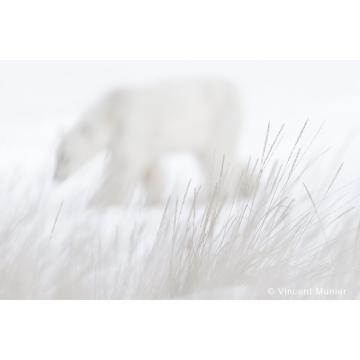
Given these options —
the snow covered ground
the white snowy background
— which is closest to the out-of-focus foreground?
the snow covered ground

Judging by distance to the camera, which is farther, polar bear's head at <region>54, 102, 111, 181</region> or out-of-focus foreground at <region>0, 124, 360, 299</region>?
polar bear's head at <region>54, 102, 111, 181</region>

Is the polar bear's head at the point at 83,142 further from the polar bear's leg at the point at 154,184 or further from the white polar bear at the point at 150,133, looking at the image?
the polar bear's leg at the point at 154,184

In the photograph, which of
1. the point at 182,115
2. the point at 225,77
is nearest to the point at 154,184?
the point at 182,115

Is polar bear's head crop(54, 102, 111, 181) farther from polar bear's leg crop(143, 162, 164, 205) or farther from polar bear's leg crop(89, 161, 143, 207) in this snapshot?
polar bear's leg crop(143, 162, 164, 205)

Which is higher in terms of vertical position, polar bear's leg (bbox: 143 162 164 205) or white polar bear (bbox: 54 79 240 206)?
white polar bear (bbox: 54 79 240 206)

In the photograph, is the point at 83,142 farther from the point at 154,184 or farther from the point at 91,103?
the point at 154,184

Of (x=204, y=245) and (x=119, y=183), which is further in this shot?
(x=119, y=183)

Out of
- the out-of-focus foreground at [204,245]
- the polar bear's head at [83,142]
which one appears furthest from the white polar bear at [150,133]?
the out-of-focus foreground at [204,245]
